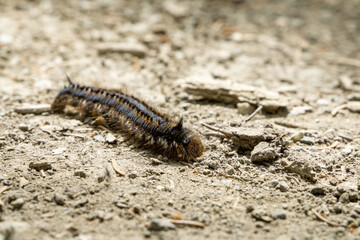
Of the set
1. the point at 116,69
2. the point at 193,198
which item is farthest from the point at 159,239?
the point at 116,69

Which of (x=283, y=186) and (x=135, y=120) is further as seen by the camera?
(x=135, y=120)

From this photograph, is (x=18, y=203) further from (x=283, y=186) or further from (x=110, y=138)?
(x=283, y=186)

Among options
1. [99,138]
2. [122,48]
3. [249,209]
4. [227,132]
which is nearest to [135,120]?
[99,138]

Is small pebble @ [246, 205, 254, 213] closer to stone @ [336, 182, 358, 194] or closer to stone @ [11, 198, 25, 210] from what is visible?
stone @ [336, 182, 358, 194]

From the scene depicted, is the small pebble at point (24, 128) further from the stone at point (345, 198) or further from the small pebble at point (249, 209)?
the stone at point (345, 198)

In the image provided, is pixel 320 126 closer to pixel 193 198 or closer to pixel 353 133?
pixel 353 133
